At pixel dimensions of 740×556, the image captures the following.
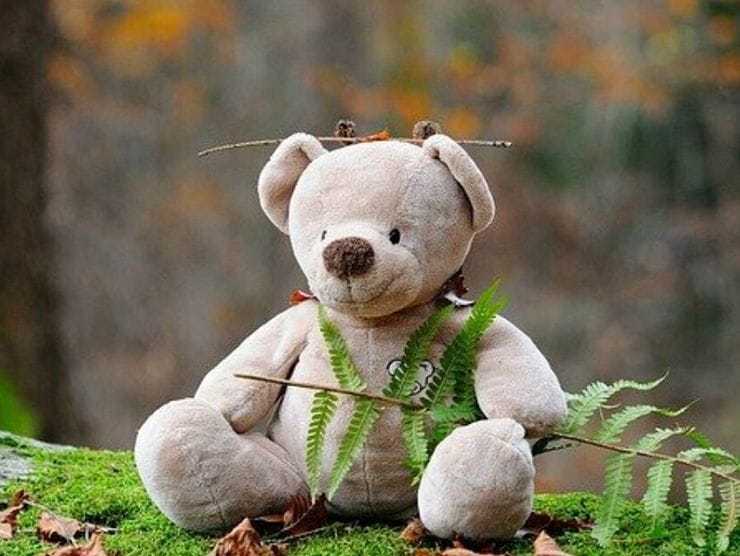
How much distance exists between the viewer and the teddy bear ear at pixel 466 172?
6.80ft

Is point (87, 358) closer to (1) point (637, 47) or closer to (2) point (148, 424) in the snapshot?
(1) point (637, 47)

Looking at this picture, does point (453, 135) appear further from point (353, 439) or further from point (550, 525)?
point (353, 439)

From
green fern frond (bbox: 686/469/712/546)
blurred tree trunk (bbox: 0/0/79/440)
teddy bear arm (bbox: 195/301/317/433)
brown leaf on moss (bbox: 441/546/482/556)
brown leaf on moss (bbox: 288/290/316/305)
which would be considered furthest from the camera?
blurred tree trunk (bbox: 0/0/79/440)

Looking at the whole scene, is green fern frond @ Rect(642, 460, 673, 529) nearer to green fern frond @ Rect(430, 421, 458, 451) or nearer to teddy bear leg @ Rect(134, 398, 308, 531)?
green fern frond @ Rect(430, 421, 458, 451)

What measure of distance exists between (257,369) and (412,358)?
307 mm

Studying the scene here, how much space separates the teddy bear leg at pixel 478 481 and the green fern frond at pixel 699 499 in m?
0.27

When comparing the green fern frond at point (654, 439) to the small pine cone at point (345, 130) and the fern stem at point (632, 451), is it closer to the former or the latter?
the fern stem at point (632, 451)

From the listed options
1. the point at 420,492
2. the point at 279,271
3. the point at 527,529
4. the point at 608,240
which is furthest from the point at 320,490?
the point at 608,240

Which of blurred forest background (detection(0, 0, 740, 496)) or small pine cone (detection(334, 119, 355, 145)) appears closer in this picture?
small pine cone (detection(334, 119, 355, 145))

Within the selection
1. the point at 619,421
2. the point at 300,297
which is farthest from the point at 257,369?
the point at 619,421

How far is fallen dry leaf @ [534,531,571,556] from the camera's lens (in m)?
1.90

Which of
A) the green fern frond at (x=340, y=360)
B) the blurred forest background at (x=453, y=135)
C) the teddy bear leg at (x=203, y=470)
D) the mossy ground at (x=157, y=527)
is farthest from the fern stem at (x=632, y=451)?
the blurred forest background at (x=453, y=135)

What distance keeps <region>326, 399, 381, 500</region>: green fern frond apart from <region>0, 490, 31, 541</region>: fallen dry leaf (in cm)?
62

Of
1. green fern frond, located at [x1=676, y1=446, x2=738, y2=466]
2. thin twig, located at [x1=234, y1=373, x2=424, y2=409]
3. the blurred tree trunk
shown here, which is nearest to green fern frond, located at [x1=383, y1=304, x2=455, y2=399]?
thin twig, located at [x1=234, y1=373, x2=424, y2=409]
